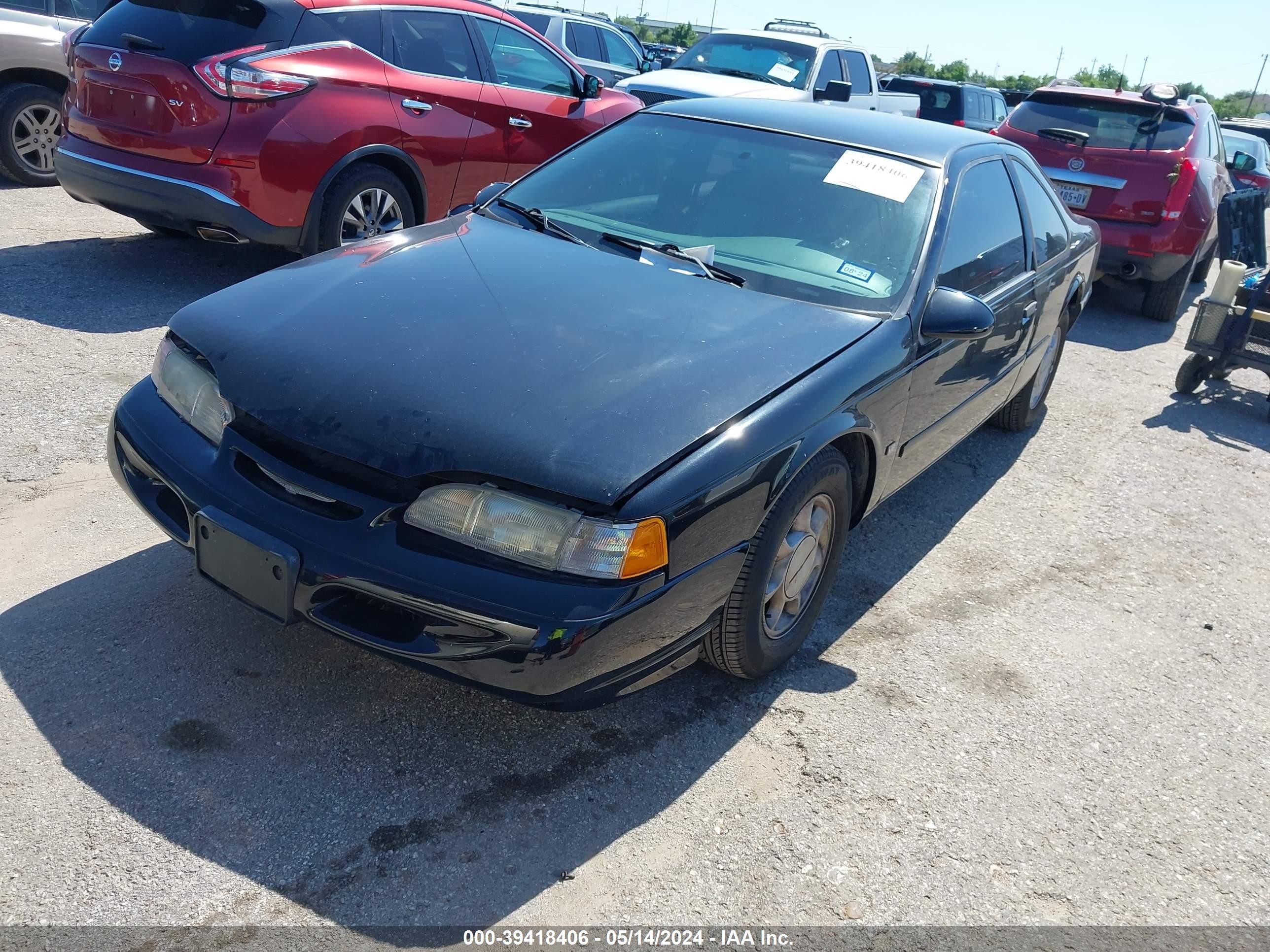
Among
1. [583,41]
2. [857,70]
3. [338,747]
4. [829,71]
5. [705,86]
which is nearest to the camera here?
[338,747]

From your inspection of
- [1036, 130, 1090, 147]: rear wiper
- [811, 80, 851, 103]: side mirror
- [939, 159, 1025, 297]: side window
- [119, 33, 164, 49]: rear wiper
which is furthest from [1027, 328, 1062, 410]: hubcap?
[811, 80, 851, 103]: side mirror

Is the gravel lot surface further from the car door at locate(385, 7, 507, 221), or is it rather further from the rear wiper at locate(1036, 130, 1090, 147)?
the rear wiper at locate(1036, 130, 1090, 147)

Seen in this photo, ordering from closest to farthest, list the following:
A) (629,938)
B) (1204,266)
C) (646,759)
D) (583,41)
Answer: (629,938) → (646,759) → (1204,266) → (583,41)

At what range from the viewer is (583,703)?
2.50 metres

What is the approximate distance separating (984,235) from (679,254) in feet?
4.37

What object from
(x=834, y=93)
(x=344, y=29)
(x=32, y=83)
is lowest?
(x=32, y=83)

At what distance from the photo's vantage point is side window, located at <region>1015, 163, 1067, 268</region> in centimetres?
470

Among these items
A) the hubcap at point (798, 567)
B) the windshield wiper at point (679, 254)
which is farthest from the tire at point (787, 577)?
the windshield wiper at point (679, 254)

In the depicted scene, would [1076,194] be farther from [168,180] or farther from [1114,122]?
[168,180]

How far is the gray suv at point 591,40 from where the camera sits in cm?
1330

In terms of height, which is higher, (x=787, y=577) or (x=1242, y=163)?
(x=1242, y=163)

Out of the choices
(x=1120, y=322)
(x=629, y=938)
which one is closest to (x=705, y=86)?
(x=1120, y=322)

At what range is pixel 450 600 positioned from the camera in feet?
7.72

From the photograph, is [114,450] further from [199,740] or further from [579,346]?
[579,346]
